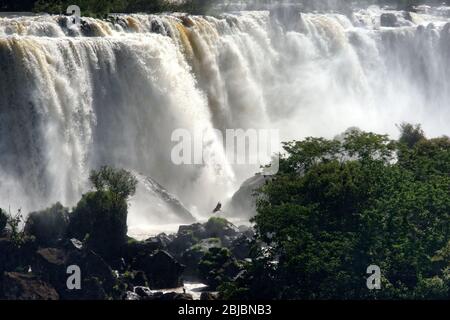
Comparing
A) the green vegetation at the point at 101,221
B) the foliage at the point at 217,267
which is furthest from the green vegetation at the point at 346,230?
the green vegetation at the point at 101,221

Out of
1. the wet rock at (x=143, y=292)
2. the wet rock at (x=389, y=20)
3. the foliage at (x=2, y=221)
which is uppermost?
the wet rock at (x=389, y=20)

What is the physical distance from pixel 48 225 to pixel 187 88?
23.8 m

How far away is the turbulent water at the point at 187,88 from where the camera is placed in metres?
72.6

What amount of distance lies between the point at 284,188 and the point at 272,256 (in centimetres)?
385

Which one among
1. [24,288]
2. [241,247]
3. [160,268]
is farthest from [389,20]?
[24,288]

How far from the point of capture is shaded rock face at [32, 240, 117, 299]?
59.5m

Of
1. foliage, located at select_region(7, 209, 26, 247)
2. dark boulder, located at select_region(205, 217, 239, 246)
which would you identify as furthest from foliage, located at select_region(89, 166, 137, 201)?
foliage, located at select_region(7, 209, 26, 247)

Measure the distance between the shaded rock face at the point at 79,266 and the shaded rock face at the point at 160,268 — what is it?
2.26 m

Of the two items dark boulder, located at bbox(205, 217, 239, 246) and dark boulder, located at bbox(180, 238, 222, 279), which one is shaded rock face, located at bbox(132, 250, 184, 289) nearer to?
dark boulder, located at bbox(180, 238, 222, 279)

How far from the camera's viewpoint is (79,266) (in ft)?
198

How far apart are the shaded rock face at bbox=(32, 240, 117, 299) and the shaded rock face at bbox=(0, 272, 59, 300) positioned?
0.43 m

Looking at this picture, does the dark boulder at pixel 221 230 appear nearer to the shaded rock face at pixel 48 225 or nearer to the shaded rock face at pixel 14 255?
the shaded rock face at pixel 48 225

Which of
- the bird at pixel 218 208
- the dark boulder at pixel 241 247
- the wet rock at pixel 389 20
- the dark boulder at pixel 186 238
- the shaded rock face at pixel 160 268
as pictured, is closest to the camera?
the shaded rock face at pixel 160 268
